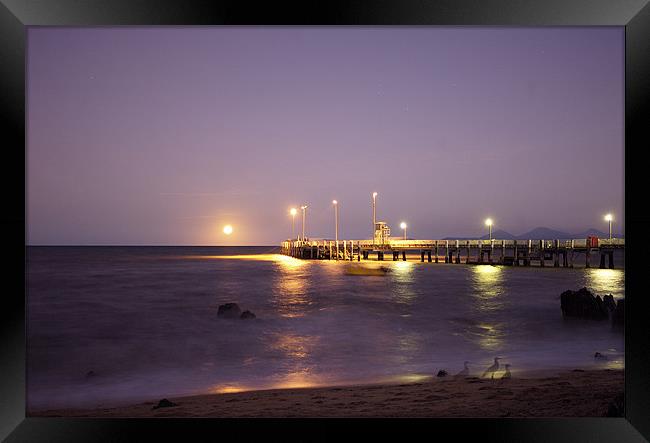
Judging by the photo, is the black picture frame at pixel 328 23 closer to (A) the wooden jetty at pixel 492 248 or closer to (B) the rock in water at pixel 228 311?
(B) the rock in water at pixel 228 311

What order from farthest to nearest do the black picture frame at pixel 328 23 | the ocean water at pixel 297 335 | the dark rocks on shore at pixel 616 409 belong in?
the ocean water at pixel 297 335, the dark rocks on shore at pixel 616 409, the black picture frame at pixel 328 23

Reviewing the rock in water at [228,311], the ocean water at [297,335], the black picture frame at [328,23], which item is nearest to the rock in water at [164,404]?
the ocean water at [297,335]

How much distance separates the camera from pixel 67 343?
35.1 feet

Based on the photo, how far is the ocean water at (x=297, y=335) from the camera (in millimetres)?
7406

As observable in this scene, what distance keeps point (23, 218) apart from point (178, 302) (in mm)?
14094

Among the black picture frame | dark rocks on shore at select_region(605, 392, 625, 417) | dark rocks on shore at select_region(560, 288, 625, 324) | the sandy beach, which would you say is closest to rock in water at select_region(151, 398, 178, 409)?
the sandy beach

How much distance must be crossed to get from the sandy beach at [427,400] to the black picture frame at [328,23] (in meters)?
0.91

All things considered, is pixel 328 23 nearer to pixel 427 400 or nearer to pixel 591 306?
pixel 427 400

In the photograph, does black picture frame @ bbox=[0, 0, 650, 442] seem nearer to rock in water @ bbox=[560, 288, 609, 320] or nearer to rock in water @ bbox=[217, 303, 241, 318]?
rock in water @ bbox=[560, 288, 609, 320]

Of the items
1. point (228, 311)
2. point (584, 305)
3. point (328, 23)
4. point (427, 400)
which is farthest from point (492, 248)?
point (328, 23)

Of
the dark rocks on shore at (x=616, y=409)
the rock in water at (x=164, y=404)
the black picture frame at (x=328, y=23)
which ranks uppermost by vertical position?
the black picture frame at (x=328, y=23)

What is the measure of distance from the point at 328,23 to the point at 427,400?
3492 millimetres

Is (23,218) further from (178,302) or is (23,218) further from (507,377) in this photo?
(178,302)

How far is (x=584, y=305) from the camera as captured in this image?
11047 millimetres
